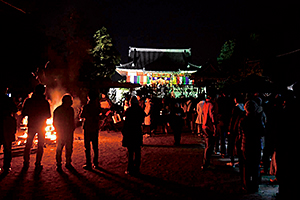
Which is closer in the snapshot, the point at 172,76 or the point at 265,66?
the point at 265,66

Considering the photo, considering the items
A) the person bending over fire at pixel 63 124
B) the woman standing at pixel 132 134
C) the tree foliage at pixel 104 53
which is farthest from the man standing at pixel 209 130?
the tree foliage at pixel 104 53

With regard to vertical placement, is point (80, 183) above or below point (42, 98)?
below

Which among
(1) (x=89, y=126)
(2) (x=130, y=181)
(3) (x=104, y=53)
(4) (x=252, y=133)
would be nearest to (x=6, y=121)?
(1) (x=89, y=126)

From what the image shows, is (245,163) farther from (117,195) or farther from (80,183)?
(80,183)

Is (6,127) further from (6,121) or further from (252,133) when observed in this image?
(252,133)

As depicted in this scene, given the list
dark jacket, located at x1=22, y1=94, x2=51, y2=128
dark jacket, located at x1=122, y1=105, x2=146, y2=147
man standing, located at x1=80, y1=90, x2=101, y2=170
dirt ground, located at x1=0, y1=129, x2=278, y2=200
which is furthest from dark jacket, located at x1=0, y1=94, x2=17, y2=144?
dark jacket, located at x1=122, y1=105, x2=146, y2=147

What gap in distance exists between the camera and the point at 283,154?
2932mm

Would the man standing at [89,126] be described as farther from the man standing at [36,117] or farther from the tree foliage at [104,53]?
the tree foliage at [104,53]

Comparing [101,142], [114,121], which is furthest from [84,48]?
[101,142]

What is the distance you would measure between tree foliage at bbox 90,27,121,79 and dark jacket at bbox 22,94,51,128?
19.1m

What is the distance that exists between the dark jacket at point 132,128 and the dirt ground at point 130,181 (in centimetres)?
79

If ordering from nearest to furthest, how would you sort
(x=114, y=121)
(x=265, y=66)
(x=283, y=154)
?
(x=283, y=154) < (x=114, y=121) < (x=265, y=66)

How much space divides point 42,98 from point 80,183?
8.01ft

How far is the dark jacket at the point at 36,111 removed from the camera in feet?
19.4
